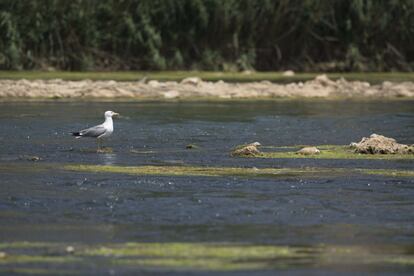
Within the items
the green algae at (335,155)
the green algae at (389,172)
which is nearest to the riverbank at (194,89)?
the green algae at (335,155)

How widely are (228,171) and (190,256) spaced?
7848 mm

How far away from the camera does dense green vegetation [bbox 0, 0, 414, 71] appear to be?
5300cm

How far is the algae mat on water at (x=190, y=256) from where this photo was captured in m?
12.6

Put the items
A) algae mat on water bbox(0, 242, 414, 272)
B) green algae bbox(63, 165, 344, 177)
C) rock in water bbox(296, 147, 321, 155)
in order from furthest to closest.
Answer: rock in water bbox(296, 147, 321, 155) < green algae bbox(63, 165, 344, 177) < algae mat on water bbox(0, 242, 414, 272)

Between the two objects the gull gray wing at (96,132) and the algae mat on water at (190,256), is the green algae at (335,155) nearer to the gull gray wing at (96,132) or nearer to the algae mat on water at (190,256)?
the gull gray wing at (96,132)

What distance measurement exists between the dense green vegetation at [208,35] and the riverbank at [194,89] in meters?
5.75

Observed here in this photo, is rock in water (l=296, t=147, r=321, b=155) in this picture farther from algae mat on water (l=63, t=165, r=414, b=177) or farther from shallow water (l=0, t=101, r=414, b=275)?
algae mat on water (l=63, t=165, r=414, b=177)

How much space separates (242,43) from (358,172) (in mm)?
36151

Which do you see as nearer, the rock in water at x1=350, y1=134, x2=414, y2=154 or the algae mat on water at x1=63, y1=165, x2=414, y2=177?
the algae mat on water at x1=63, y1=165, x2=414, y2=177

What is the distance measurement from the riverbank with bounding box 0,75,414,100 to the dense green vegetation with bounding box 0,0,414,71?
575cm

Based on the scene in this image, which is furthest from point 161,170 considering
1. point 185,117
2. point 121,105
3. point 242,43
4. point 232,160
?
point 242,43

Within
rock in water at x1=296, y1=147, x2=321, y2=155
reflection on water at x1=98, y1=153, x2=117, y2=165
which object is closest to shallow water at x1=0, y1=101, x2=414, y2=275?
reflection on water at x1=98, y1=153, x2=117, y2=165

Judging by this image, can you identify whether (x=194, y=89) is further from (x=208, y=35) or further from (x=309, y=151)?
(x=309, y=151)

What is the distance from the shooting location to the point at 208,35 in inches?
2200
